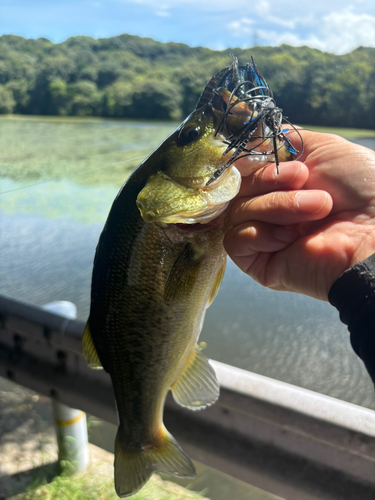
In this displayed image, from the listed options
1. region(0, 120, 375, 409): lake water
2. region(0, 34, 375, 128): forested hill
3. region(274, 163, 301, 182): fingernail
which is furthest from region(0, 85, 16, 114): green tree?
region(274, 163, 301, 182): fingernail

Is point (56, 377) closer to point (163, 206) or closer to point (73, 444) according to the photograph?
point (73, 444)

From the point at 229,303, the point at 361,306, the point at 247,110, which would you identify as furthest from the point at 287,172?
the point at 229,303

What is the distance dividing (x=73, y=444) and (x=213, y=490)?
89cm

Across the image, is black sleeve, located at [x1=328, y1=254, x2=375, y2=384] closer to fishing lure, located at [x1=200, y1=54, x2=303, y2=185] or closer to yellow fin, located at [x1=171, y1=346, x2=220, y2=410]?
fishing lure, located at [x1=200, y1=54, x2=303, y2=185]

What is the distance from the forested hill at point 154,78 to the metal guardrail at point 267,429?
4.14ft

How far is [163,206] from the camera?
3.35 ft

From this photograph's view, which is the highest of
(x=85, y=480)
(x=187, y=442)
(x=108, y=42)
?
(x=108, y=42)

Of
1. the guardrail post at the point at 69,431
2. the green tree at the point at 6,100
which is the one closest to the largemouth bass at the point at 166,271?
the guardrail post at the point at 69,431

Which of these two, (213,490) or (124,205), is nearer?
(124,205)

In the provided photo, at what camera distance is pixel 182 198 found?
1.03 meters

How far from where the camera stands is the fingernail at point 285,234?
1.19 m

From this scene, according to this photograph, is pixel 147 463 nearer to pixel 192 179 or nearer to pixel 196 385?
pixel 196 385

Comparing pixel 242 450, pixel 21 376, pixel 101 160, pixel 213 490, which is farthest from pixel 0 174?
pixel 242 450

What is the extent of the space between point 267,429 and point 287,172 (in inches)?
36.0
